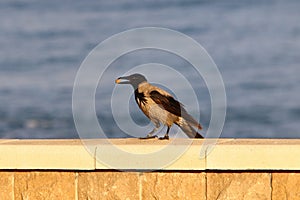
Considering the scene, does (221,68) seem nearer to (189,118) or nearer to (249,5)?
(249,5)

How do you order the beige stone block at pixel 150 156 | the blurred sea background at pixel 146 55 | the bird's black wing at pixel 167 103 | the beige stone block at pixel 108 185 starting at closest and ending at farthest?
1. the beige stone block at pixel 150 156
2. the beige stone block at pixel 108 185
3. the bird's black wing at pixel 167 103
4. the blurred sea background at pixel 146 55

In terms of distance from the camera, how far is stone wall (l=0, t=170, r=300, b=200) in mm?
5777

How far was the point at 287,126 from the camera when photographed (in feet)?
86.9

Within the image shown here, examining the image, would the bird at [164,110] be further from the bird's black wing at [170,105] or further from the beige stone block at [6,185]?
the beige stone block at [6,185]

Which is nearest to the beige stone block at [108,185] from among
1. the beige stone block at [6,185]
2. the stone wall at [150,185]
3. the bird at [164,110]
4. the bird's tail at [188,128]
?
the stone wall at [150,185]

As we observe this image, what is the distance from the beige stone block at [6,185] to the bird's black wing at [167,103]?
1247mm

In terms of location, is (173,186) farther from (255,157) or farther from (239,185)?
(255,157)

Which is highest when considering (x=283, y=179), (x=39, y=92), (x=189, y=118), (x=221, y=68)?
(x=221, y=68)

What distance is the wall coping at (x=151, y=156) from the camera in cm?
575

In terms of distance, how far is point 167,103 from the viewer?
6680 millimetres

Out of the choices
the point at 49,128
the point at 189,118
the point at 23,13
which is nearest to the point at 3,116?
the point at 49,128

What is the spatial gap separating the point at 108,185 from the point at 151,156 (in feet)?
1.08

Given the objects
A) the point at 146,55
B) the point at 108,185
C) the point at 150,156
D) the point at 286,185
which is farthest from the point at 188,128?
the point at 146,55

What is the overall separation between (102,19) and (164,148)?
44844 millimetres
